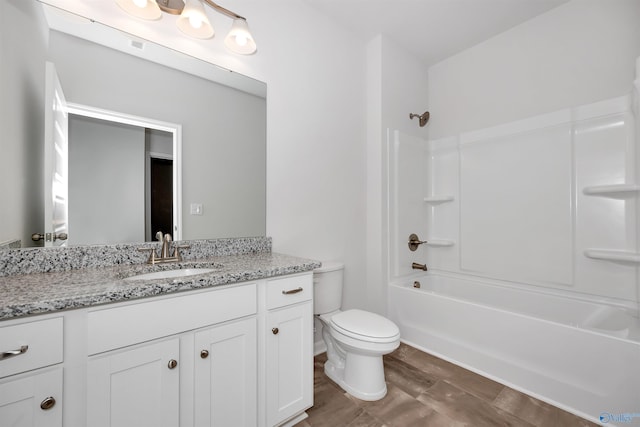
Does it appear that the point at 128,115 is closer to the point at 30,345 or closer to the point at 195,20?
the point at 195,20

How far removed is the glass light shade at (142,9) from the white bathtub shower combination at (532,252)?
6.10 ft

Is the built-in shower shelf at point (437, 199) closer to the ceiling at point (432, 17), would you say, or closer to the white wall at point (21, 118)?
the ceiling at point (432, 17)

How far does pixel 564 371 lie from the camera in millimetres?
1525

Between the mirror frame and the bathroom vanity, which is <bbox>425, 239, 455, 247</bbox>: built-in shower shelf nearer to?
the bathroom vanity

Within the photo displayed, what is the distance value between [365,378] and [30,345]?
1513 millimetres

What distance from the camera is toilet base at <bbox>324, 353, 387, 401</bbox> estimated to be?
1.59 metres

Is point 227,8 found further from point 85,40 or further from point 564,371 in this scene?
point 564,371

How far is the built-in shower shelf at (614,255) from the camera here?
1.72 m

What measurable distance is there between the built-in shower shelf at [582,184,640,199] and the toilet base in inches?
74.2

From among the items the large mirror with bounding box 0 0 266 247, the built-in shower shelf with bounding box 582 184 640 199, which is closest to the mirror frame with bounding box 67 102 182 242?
→ the large mirror with bounding box 0 0 266 247

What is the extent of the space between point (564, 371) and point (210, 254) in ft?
7.01

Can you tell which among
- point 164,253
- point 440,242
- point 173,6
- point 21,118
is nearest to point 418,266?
point 440,242

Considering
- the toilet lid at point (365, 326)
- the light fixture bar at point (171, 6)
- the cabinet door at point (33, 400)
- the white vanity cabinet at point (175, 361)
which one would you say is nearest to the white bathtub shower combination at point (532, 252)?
the toilet lid at point (365, 326)

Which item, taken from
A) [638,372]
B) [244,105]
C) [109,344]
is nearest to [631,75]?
[638,372]
